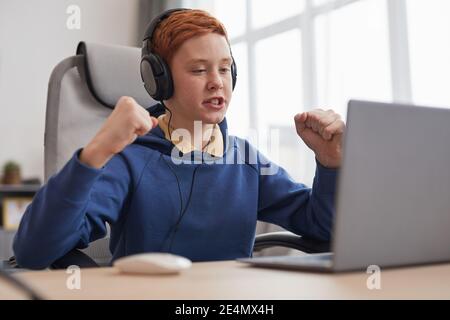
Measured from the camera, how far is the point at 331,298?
53 centimetres

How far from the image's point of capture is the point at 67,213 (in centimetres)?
82

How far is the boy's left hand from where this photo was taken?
A: 3.29 feet

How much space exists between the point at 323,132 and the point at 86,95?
25.8 inches

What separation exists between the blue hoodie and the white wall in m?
2.55

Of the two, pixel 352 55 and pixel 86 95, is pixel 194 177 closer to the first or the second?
pixel 86 95

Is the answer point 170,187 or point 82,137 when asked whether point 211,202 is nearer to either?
point 170,187

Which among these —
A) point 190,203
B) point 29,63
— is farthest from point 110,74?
point 29,63

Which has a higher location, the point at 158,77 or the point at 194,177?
the point at 158,77

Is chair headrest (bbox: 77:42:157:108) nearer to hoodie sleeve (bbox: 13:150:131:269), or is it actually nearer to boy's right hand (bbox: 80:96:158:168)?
hoodie sleeve (bbox: 13:150:131:269)

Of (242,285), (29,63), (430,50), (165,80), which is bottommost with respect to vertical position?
(242,285)

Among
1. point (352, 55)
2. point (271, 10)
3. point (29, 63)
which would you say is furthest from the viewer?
point (29, 63)

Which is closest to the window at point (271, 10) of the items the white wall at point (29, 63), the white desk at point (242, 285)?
the white wall at point (29, 63)

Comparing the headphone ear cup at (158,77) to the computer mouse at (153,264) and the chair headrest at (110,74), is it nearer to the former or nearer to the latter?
the chair headrest at (110,74)

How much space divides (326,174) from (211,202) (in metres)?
0.23
